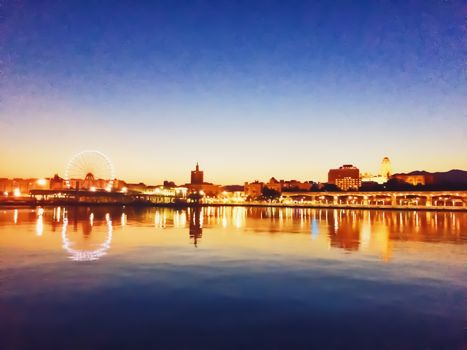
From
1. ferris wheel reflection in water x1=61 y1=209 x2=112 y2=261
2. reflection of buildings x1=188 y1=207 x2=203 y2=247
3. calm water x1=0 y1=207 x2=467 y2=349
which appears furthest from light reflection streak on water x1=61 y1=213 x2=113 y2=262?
reflection of buildings x1=188 y1=207 x2=203 y2=247

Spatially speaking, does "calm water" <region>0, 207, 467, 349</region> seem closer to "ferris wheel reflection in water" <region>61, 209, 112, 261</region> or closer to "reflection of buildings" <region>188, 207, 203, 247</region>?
"ferris wheel reflection in water" <region>61, 209, 112, 261</region>

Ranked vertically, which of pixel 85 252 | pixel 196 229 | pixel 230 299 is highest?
pixel 85 252

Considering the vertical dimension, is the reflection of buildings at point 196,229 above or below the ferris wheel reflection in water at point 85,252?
below

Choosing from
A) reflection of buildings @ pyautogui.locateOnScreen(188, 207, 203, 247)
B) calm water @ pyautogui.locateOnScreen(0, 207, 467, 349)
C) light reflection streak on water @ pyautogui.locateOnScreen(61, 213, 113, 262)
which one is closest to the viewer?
calm water @ pyautogui.locateOnScreen(0, 207, 467, 349)

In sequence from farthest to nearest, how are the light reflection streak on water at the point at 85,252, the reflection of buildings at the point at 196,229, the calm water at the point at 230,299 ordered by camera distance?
the reflection of buildings at the point at 196,229 → the light reflection streak on water at the point at 85,252 → the calm water at the point at 230,299

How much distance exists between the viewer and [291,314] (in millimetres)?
12836

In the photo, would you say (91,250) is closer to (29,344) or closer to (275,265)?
(275,265)

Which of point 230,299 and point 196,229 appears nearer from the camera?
point 230,299

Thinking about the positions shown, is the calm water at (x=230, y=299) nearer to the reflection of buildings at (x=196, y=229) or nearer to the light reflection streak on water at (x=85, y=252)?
the light reflection streak on water at (x=85, y=252)

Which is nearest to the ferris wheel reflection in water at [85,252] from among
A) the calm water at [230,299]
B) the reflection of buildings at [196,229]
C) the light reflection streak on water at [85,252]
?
the light reflection streak on water at [85,252]

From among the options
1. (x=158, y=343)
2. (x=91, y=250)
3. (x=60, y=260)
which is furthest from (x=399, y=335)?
(x=91, y=250)

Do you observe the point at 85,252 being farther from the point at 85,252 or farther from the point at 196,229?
the point at 196,229

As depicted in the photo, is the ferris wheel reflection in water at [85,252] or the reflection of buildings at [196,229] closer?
the ferris wheel reflection in water at [85,252]

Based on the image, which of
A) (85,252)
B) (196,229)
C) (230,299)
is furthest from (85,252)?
(196,229)
